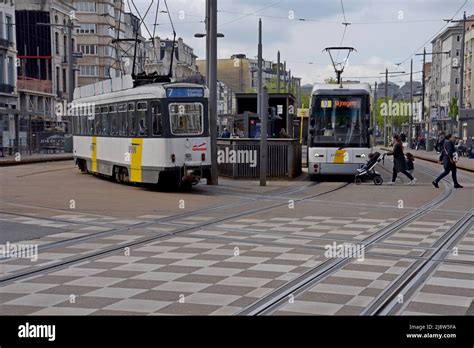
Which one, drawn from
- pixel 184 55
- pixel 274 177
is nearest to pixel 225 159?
pixel 274 177

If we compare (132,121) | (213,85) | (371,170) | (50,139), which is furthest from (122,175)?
(50,139)

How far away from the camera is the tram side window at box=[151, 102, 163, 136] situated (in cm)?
2027

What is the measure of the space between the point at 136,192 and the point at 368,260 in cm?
1186

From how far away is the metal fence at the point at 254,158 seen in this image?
83.7 ft

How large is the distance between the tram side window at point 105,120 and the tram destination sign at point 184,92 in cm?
503

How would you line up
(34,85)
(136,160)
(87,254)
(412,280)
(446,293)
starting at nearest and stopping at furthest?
1. (446,293)
2. (412,280)
3. (87,254)
4. (136,160)
5. (34,85)

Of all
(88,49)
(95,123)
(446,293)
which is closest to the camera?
(446,293)

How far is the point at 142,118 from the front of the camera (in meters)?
21.0

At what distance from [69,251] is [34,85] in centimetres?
6174

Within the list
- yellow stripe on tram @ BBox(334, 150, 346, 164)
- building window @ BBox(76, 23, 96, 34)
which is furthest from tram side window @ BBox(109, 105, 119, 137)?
building window @ BBox(76, 23, 96, 34)

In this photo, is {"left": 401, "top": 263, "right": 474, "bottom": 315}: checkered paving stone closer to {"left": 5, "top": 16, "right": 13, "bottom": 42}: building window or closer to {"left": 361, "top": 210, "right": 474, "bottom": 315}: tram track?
{"left": 361, "top": 210, "right": 474, "bottom": 315}: tram track

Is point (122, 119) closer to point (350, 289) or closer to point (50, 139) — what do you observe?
point (350, 289)

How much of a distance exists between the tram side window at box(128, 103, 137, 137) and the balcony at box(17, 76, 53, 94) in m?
46.9
